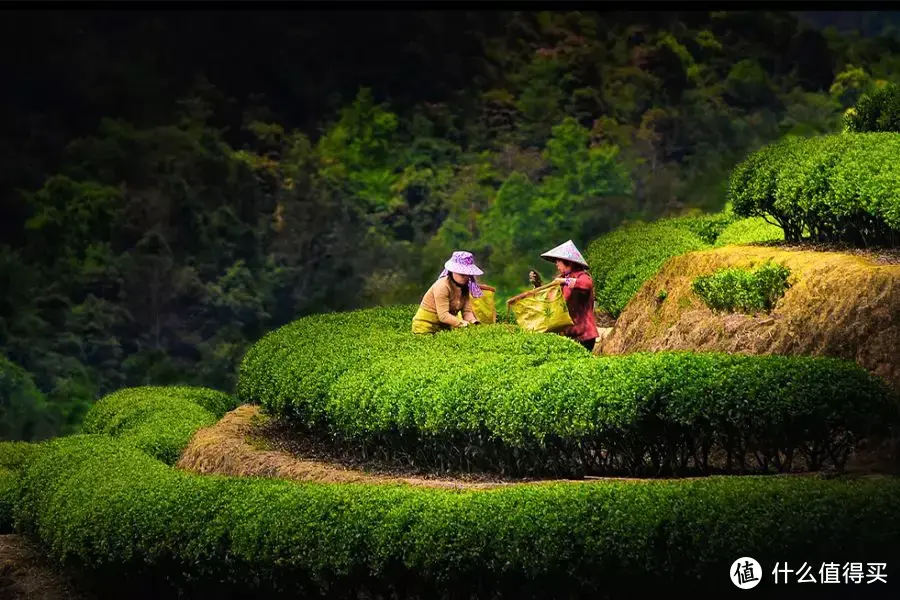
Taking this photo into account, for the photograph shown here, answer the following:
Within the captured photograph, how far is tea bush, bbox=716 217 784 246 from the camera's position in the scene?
1644 centimetres

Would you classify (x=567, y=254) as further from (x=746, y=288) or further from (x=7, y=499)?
(x=7, y=499)

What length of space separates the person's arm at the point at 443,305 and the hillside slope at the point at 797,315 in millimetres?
1724

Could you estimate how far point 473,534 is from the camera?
34.8 feet

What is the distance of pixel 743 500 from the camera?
10.2 metres

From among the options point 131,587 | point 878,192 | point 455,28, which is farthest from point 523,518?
point 455,28

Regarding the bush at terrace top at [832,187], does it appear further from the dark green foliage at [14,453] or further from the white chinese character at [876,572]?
the dark green foliage at [14,453]

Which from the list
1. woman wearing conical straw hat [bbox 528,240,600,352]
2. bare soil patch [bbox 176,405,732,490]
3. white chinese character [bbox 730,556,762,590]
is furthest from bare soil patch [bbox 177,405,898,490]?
woman wearing conical straw hat [bbox 528,240,600,352]

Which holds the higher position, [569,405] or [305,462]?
[569,405]

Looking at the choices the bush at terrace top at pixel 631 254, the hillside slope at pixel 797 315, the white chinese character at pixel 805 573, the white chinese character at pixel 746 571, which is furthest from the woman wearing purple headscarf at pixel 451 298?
the white chinese character at pixel 805 573

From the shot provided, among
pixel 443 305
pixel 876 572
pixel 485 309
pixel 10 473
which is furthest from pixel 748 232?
pixel 876 572

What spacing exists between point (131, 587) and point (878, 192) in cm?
644

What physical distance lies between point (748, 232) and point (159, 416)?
6.32m

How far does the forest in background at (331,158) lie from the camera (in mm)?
19594

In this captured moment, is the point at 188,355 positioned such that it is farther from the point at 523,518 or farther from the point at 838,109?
the point at 523,518
